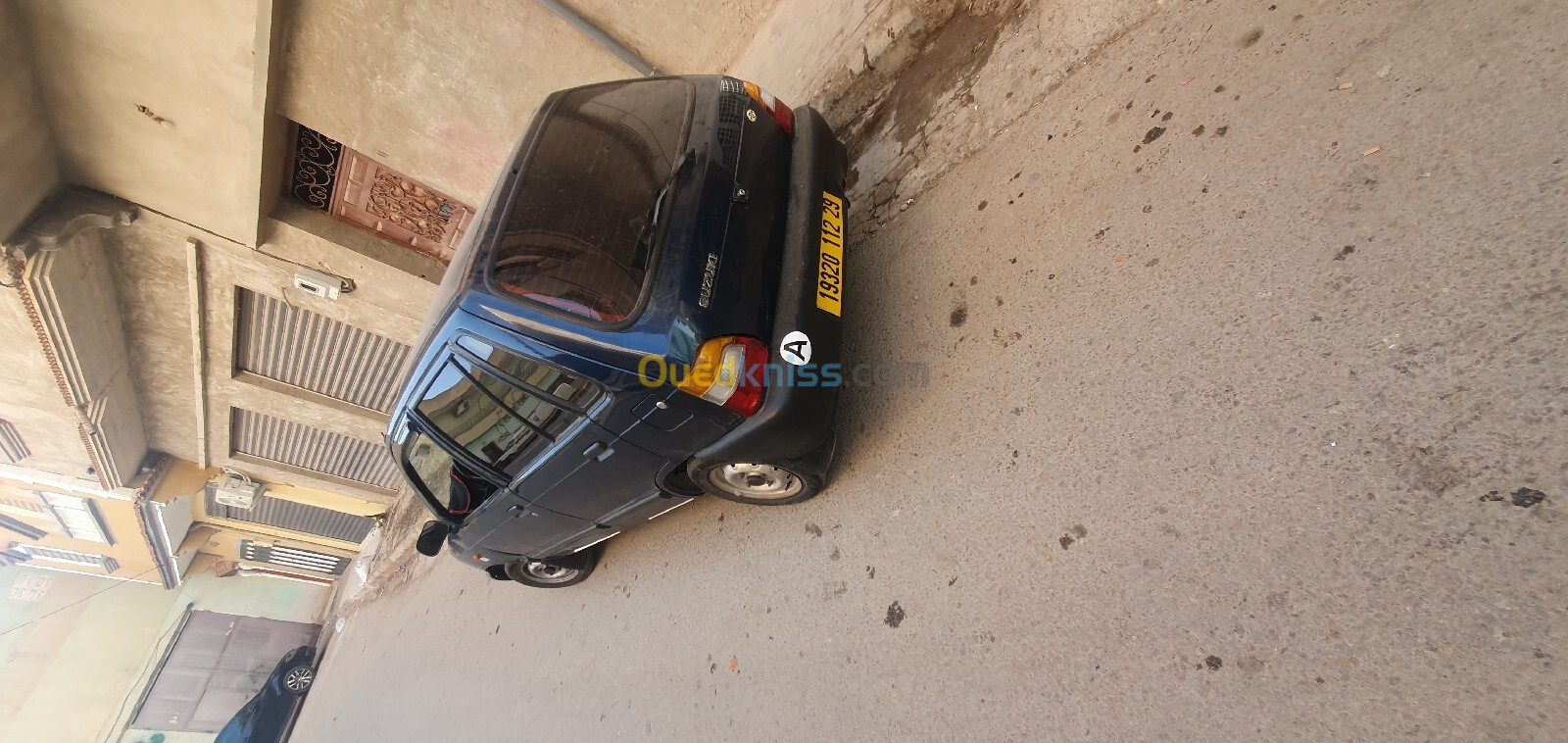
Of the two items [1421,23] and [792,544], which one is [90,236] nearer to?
[792,544]

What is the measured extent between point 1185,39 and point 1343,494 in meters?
1.90

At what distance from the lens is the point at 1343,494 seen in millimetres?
1597

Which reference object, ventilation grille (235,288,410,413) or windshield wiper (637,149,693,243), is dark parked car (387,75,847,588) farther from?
ventilation grille (235,288,410,413)

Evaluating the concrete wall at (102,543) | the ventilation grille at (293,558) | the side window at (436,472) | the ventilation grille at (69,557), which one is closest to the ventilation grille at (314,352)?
the side window at (436,472)

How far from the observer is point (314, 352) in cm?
762

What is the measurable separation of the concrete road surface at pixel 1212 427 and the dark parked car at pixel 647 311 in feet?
1.92

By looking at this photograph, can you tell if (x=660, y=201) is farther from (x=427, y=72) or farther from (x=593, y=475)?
(x=427, y=72)

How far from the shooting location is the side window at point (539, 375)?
2523mm

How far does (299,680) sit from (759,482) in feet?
39.7

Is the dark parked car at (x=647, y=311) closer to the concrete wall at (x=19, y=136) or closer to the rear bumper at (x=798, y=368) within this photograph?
the rear bumper at (x=798, y=368)

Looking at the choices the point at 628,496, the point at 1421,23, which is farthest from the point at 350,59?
the point at 1421,23

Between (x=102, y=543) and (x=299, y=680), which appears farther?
(x=102, y=543)

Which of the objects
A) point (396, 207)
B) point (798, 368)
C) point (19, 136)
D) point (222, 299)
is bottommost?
point (798, 368)

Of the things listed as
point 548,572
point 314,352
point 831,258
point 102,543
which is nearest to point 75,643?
point 102,543
